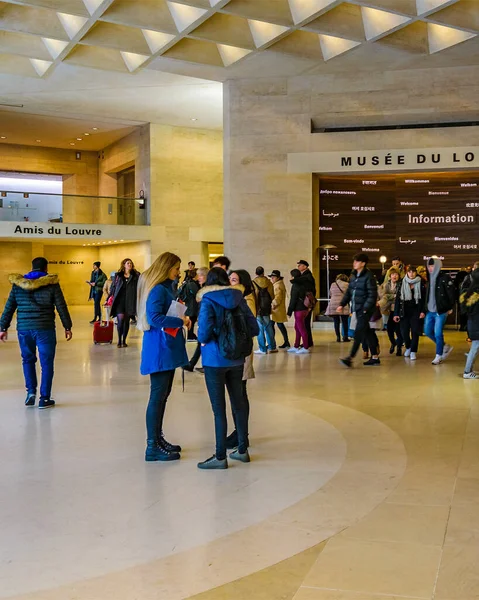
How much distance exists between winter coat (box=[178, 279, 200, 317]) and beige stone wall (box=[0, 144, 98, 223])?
20.0 meters

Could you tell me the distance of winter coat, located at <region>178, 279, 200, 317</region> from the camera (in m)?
13.7

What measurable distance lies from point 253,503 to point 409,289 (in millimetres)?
7984

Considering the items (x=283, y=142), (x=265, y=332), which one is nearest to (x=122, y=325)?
(x=265, y=332)

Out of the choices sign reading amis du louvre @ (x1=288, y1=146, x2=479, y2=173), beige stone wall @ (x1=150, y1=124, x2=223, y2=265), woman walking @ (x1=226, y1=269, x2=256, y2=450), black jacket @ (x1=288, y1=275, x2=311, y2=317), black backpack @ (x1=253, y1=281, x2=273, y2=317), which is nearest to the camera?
woman walking @ (x1=226, y1=269, x2=256, y2=450)

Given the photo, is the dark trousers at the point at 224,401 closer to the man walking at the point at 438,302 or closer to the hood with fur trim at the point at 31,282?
the hood with fur trim at the point at 31,282

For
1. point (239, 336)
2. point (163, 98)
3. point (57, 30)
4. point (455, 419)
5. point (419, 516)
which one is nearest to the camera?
point (419, 516)

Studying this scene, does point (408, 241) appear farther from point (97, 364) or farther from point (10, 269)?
point (10, 269)

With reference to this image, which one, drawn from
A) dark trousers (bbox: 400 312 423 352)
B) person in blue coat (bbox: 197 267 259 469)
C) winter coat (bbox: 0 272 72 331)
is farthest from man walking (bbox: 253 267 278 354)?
person in blue coat (bbox: 197 267 259 469)

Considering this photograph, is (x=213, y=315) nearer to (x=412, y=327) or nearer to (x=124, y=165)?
(x=412, y=327)

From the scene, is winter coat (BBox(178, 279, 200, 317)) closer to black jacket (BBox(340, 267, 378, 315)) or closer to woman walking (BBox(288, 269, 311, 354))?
woman walking (BBox(288, 269, 311, 354))

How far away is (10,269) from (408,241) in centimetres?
1797

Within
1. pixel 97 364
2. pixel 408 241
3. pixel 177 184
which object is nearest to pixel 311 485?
pixel 97 364

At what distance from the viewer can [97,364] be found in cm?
1162

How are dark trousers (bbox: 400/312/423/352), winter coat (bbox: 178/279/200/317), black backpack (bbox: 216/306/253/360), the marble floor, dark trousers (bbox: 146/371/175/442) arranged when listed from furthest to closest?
winter coat (bbox: 178/279/200/317)
dark trousers (bbox: 400/312/423/352)
dark trousers (bbox: 146/371/175/442)
black backpack (bbox: 216/306/253/360)
the marble floor
